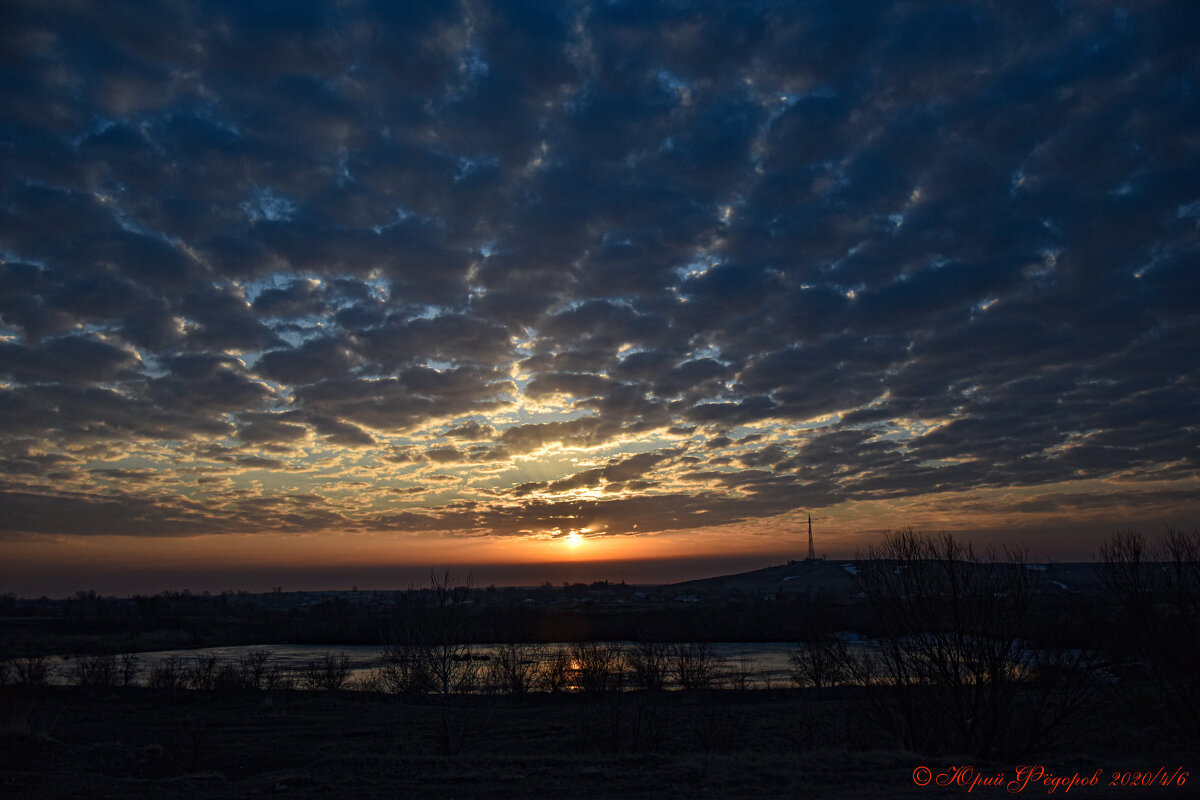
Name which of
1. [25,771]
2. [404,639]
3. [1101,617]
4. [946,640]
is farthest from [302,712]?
[1101,617]

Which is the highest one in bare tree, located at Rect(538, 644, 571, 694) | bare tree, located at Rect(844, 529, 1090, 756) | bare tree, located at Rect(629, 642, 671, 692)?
bare tree, located at Rect(844, 529, 1090, 756)

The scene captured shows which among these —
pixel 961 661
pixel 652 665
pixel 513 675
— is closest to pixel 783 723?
pixel 652 665

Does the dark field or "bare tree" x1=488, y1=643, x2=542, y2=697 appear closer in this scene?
the dark field

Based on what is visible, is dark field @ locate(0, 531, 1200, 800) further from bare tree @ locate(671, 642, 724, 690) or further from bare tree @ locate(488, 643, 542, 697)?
bare tree @ locate(671, 642, 724, 690)

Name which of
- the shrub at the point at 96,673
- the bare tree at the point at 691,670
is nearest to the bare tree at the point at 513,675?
the bare tree at the point at 691,670

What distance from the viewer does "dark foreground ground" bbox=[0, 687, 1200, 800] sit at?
13508 mm

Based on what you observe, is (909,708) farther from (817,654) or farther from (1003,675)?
(817,654)

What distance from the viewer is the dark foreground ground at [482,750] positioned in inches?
532

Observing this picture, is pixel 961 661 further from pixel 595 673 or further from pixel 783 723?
pixel 595 673

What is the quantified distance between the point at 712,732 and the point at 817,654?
46.4 feet

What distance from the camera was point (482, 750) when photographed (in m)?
23.3

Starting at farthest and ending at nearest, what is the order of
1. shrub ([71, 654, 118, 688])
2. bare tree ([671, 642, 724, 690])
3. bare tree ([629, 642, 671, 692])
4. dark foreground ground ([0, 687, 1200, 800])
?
shrub ([71, 654, 118, 688]) < bare tree ([671, 642, 724, 690]) < bare tree ([629, 642, 671, 692]) < dark foreground ground ([0, 687, 1200, 800])

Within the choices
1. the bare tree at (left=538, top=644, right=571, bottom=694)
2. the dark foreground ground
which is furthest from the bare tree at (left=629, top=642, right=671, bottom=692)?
the bare tree at (left=538, top=644, right=571, bottom=694)

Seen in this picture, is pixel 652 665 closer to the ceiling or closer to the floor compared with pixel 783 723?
closer to the ceiling
